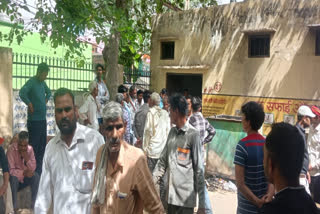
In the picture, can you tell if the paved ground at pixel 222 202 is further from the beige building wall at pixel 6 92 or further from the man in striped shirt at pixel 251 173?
the man in striped shirt at pixel 251 173

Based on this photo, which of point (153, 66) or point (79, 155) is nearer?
point (79, 155)

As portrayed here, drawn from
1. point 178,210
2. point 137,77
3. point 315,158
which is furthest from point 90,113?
point 137,77

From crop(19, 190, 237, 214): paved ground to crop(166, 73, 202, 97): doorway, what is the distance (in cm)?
734

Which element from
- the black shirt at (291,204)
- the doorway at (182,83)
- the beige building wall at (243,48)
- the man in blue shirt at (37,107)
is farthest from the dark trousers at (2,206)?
the doorway at (182,83)

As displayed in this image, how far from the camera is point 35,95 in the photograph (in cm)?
589

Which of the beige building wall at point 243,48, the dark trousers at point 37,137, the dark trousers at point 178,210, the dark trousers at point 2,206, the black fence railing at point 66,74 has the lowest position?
the dark trousers at point 2,206

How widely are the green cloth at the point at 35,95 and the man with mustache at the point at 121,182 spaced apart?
13.0 ft

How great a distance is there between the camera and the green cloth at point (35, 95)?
19.1 feet

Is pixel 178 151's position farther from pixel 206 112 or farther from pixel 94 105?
pixel 206 112

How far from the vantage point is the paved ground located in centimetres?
550

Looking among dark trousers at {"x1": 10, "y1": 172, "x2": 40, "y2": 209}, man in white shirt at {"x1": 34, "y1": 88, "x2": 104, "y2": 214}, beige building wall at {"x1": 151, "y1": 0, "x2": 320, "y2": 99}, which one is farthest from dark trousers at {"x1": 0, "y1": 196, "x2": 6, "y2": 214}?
beige building wall at {"x1": 151, "y1": 0, "x2": 320, "y2": 99}

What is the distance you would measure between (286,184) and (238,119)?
5430 millimetres

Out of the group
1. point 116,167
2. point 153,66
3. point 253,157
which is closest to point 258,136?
point 253,157

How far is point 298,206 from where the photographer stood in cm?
161
